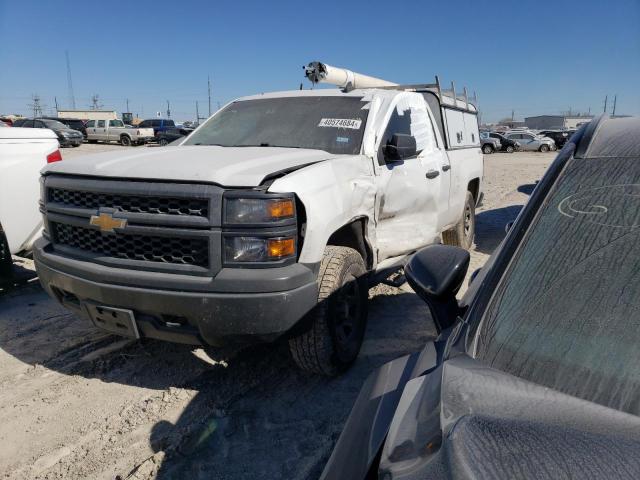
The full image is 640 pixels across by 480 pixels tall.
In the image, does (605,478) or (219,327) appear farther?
(219,327)

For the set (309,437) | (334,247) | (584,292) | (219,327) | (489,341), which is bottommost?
(309,437)

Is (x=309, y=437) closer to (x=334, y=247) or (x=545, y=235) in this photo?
(x=334, y=247)

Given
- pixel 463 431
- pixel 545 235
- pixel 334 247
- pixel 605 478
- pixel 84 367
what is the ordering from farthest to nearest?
pixel 84 367 < pixel 334 247 < pixel 545 235 < pixel 463 431 < pixel 605 478

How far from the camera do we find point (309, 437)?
2754mm

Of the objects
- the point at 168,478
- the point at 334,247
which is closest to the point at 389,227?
the point at 334,247

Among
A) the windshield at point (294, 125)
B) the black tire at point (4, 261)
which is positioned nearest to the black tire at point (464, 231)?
the windshield at point (294, 125)

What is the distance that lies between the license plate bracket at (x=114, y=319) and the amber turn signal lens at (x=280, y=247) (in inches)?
33.4

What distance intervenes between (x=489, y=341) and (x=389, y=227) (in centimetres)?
253

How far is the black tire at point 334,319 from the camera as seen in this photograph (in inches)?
117

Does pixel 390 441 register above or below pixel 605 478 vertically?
below

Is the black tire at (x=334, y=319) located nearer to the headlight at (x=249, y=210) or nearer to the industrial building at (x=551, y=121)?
the headlight at (x=249, y=210)

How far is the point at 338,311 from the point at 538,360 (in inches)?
78.0

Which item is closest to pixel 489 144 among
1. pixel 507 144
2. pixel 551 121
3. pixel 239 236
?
pixel 507 144

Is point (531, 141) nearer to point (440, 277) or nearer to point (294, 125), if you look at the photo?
point (294, 125)
